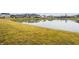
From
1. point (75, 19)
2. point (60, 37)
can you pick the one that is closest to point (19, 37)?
point (60, 37)

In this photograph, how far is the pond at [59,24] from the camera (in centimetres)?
214

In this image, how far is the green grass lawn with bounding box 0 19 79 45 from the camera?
2.15 m

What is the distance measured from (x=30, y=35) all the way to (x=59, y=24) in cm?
35

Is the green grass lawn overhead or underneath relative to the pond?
underneath

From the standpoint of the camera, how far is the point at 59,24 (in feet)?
7.11

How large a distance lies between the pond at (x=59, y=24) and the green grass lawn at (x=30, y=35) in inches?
1.8

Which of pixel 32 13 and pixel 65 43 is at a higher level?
pixel 32 13

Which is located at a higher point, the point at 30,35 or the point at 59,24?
the point at 59,24

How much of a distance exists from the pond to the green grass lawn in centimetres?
5

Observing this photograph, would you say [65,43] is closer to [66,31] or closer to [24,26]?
[66,31]

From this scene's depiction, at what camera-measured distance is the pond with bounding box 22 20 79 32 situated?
2.14 m

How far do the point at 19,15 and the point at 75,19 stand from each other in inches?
25.4
